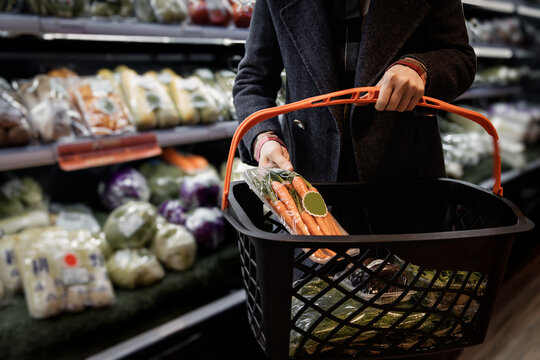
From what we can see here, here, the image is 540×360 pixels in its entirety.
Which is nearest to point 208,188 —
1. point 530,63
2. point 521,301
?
point 521,301

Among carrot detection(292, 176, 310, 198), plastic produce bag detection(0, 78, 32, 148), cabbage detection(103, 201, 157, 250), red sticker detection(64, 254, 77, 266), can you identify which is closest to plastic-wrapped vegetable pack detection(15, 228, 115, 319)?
red sticker detection(64, 254, 77, 266)

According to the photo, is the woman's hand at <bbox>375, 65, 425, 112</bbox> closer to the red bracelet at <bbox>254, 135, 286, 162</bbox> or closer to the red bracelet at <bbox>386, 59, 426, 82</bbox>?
the red bracelet at <bbox>386, 59, 426, 82</bbox>

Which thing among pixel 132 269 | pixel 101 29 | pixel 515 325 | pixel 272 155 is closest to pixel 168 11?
pixel 101 29

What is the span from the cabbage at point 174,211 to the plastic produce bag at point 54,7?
0.90 metres

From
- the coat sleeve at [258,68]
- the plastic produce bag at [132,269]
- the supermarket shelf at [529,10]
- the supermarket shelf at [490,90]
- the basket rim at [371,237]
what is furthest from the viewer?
the supermarket shelf at [529,10]

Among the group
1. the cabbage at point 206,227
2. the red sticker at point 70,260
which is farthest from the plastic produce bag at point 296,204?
the cabbage at point 206,227

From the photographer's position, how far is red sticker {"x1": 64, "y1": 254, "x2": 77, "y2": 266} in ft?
4.98

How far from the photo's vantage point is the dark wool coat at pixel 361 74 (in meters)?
0.87

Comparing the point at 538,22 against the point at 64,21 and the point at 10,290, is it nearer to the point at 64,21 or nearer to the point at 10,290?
the point at 64,21

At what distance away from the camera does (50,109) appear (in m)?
1.59

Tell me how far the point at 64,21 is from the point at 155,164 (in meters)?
1.02

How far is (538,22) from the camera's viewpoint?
15.0 ft

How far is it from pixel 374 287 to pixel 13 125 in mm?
1389

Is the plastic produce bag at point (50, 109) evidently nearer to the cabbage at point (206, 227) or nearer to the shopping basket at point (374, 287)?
the cabbage at point (206, 227)
